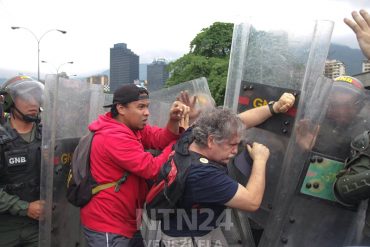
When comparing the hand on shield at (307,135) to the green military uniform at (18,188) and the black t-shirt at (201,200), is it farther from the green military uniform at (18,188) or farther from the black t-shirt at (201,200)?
the green military uniform at (18,188)

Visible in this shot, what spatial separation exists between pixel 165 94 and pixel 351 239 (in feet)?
6.09

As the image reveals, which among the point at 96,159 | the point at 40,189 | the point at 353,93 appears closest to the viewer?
the point at 353,93

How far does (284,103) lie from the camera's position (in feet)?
6.61

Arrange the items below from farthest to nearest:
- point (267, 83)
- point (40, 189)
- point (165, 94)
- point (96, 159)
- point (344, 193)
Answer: point (165, 94), point (40, 189), point (96, 159), point (267, 83), point (344, 193)

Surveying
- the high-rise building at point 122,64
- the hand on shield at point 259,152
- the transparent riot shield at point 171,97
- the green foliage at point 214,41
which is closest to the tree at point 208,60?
the green foliage at point 214,41

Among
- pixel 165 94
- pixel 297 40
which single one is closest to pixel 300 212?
pixel 297 40

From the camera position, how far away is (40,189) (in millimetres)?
2641

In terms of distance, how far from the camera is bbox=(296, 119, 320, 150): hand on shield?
1963 millimetres

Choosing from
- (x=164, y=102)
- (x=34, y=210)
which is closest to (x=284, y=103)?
(x=164, y=102)

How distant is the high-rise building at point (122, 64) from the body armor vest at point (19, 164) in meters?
57.9

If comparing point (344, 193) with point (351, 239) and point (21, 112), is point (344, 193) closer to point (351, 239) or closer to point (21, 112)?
point (351, 239)

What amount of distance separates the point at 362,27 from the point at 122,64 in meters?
64.6

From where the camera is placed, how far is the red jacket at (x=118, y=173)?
7.70ft

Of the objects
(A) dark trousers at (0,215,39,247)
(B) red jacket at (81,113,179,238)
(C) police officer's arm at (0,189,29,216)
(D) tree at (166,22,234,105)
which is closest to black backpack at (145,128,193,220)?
(B) red jacket at (81,113,179,238)
